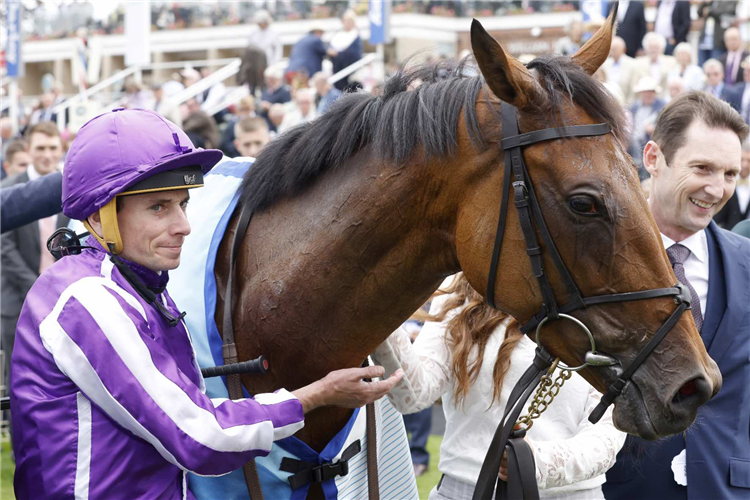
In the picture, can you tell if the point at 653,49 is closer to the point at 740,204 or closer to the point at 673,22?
the point at 673,22

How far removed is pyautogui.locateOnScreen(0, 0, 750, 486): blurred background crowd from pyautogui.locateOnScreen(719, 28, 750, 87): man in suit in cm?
2

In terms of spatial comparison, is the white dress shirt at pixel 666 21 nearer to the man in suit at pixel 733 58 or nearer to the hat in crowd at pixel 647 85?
the man in suit at pixel 733 58

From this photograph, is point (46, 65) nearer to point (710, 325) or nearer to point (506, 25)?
point (506, 25)

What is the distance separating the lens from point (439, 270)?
2.10 metres

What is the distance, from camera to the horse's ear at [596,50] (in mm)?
2133

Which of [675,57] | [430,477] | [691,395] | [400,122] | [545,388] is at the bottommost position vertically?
[430,477]

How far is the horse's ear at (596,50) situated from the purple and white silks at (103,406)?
1225 mm

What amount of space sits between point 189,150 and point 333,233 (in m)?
0.44

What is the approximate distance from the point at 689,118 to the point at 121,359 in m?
2.12

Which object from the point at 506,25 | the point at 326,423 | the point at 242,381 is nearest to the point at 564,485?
the point at 326,423

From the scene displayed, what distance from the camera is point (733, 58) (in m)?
11.2

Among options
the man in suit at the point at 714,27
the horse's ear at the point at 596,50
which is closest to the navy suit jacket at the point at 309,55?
the man in suit at the point at 714,27

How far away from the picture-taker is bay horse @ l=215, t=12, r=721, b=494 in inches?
72.6

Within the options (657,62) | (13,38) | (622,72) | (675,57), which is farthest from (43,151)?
(675,57)
